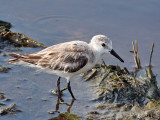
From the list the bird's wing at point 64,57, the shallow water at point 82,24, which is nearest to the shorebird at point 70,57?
the bird's wing at point 64,57

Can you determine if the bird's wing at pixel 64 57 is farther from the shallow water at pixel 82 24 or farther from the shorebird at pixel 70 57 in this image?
the shallow water at pixel 82 24

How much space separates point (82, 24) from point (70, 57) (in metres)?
3.40

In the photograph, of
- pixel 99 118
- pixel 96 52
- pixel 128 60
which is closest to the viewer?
pixel 99 118

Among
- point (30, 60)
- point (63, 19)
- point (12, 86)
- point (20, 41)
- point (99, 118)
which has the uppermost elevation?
point (63, 19)

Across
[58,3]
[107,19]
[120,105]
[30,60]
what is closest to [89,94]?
[120,105]

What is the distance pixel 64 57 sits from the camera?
21.5 ft

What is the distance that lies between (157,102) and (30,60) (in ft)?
8.94

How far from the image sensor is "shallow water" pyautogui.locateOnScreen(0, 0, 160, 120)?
7.79 meters

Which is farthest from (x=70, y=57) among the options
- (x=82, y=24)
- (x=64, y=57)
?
(x=82, y=24)

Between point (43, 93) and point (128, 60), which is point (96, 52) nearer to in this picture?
point (43, 93)

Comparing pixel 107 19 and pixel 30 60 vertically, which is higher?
pixel 107 19

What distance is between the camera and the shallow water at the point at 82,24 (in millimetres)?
7785

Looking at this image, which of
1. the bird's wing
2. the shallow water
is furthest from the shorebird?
the shallow water

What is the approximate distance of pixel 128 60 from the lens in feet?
27.3
